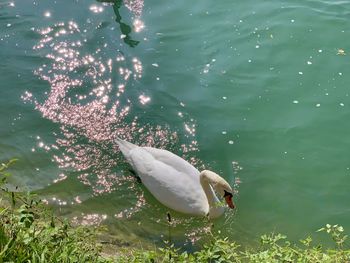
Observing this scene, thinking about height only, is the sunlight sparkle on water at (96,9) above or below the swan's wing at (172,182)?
above

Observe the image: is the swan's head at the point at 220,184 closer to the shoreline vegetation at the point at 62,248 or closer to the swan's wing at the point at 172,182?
the swan's wing at the point at 172,182

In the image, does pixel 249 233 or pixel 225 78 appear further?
pixel 225 78

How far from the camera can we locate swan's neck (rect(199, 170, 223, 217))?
19.3 feet

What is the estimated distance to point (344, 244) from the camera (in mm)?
5809

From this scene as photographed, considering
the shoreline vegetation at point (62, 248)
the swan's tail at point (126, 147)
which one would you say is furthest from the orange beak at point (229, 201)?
the swan's tail at point (126, 147)

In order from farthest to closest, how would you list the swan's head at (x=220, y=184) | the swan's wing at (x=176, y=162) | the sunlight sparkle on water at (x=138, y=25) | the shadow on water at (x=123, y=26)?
the sunlight sparkle on water at (x=138, y=25), the shadow on water at (x=123, y=26), the swan's wing at (x=176, y=162), the swan's head at (x=220, y=184)

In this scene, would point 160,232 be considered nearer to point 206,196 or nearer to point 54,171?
point 206,196

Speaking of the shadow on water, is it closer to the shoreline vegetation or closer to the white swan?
the white swan

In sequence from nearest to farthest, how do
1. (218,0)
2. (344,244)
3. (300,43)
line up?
1. (344,244)
2. (300,43)
3. (218,0)

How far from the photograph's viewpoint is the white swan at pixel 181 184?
598 centimetres

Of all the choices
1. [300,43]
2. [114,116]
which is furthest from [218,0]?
[114,116]

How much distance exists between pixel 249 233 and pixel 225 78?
294 centimetres

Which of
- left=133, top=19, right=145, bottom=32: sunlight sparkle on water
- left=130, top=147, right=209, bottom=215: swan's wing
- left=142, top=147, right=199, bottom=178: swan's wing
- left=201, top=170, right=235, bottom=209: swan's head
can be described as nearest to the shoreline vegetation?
left=201, top=170, right=235, bottom=209: swan's head

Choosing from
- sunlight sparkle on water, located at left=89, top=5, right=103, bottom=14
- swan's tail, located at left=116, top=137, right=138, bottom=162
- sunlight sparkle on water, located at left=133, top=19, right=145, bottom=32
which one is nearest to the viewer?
swan's tail, located at left=116, top=137, right=138, bottom=162
